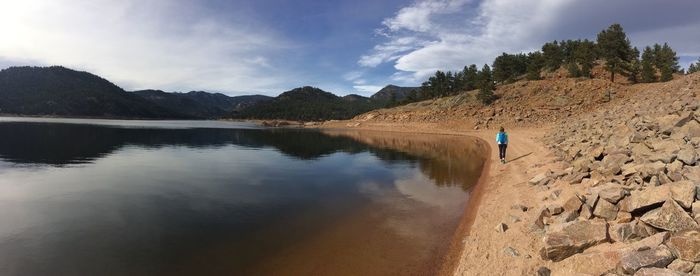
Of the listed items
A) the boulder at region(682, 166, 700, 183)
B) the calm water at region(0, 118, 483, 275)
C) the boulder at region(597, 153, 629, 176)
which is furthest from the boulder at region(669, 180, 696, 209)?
the calm water at region(0, 118, 483, 275)

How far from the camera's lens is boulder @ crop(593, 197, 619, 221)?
411 inches

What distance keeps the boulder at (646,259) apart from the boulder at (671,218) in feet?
3.87

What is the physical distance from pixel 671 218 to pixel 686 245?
4.73 ft

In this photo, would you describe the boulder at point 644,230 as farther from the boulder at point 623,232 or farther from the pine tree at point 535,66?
the pine tree at point 535,66

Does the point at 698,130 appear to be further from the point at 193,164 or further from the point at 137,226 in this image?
the point at 193,164

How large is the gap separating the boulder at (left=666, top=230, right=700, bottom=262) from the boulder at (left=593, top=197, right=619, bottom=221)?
2.78m

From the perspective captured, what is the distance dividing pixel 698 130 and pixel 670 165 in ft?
16.1

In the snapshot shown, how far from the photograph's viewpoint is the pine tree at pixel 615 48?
253 ft

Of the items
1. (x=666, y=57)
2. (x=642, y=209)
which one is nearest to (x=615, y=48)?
(x=666, y=57)

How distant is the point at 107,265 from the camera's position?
11.6 meters

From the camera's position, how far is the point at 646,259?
7309mm

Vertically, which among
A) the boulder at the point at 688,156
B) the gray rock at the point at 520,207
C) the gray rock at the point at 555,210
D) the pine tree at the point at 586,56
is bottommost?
the gray rock at the point at 520,207

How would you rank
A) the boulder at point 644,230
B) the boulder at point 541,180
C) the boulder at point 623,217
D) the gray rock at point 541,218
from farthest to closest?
the boulder at point 541,180
the gray rock at point 541,218
the boulder at point 623,217
the boulder at point 644,230

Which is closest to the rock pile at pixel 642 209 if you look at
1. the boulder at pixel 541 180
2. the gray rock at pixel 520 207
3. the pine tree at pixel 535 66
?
the boulder at pixel 541 180
